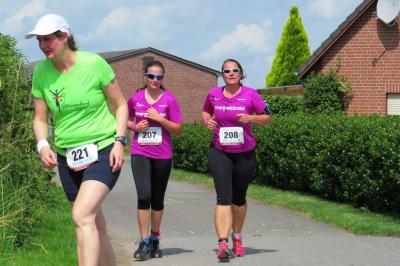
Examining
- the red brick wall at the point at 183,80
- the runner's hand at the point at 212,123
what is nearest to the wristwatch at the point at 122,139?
the runner's hand at the point at 212,123

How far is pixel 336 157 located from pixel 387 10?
1167 centimetres

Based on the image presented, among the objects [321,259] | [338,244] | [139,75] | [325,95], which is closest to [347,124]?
[338,244]

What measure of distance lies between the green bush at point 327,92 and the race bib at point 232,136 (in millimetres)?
16709

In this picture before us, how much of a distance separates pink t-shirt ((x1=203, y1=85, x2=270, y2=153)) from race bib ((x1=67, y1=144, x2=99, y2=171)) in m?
2.54

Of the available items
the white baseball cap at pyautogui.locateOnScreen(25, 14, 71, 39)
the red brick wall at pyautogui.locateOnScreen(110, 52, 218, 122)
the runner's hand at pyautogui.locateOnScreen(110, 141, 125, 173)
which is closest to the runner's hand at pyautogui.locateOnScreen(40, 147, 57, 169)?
the runner's hand at pyautogui.locateOnScreen(110, 141, 125, 173)

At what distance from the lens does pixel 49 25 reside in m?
5.31

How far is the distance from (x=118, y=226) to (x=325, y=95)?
48.4 ft

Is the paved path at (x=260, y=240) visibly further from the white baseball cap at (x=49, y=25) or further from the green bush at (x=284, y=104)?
the green bush at (x=284, y=104)

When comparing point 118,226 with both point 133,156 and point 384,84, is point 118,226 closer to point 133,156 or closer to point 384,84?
point 133,156

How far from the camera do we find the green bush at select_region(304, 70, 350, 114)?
79.9 ft

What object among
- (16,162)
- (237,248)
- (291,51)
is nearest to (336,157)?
(237,248)

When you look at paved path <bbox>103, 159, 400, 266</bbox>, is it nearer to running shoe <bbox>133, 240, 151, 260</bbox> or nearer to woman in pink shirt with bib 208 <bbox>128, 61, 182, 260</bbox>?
running shoe <bbox>133, 240, 151, 260</bbox>

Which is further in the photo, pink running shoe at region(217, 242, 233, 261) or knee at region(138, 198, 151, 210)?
knee at region(138, 198, 151, 210)

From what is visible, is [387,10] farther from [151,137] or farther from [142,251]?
[142,251]
